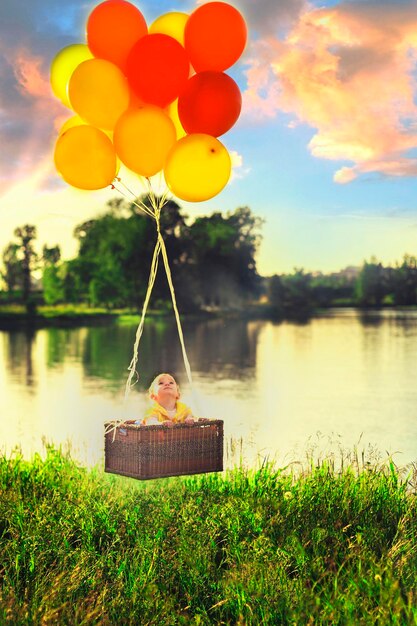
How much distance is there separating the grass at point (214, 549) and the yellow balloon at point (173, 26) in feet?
11.7

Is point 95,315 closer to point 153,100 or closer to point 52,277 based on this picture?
point 52,277

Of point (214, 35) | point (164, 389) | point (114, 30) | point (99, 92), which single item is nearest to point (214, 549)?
point (164, 389)

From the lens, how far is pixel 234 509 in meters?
6.08

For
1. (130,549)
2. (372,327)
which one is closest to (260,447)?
(130,549)

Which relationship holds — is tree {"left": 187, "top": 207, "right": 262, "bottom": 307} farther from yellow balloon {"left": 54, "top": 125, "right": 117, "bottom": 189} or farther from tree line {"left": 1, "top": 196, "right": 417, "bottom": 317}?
yellow balloon {"left": 54, "top": 125, "right": 117, "bottom": 189}

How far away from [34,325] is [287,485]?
29659mm

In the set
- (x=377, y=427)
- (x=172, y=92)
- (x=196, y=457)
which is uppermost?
(x=172, y=92)

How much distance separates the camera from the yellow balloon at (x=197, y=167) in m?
5.88

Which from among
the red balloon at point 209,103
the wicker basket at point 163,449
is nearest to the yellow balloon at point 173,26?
the red balloon at point 209,103

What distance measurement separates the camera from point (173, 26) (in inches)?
250

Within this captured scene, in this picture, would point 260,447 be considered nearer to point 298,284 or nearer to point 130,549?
point 130,549

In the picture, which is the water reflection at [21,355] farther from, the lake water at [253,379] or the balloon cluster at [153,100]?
the balloon cluster at [153,100]

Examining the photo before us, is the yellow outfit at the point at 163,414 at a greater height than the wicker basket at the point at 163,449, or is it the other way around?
the yellow outfit at the point at 163,414

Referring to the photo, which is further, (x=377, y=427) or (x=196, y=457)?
(x=377, y=427)
